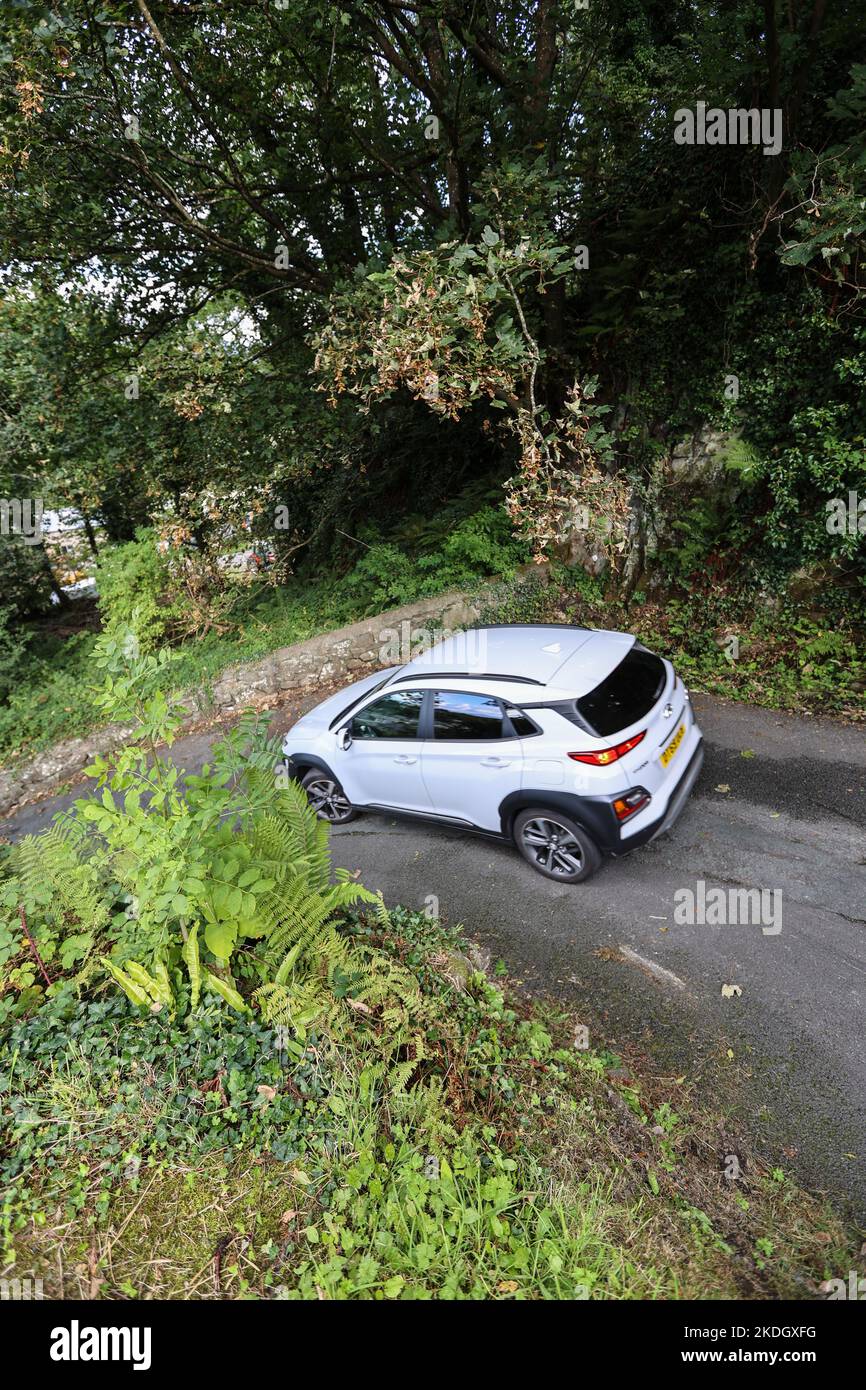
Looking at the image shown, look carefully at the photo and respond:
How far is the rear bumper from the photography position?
438cm

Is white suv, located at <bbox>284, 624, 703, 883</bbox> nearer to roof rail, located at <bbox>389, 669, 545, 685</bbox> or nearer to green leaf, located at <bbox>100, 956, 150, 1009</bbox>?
roof rail, located at <bbox>389, 669, 545, 685</bbox>

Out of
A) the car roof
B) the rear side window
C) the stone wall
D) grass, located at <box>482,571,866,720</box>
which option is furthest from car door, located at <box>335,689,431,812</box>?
grass, located at <box>482,571,866,720</box>

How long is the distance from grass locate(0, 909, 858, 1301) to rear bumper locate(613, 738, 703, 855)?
157cm

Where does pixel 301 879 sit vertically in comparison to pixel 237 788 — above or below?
below

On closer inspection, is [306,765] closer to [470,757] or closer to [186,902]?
[470,757]

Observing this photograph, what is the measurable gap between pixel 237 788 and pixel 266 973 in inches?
43.5

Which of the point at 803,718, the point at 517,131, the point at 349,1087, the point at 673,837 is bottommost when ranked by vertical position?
the point at 349,1087

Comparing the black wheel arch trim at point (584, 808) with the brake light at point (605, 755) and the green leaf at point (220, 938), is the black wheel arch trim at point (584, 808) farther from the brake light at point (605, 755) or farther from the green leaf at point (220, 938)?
the green leaf at point (220, 938)

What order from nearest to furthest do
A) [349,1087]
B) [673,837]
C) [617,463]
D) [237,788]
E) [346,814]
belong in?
1. [349,1087]
2. [237,788]
3. [673,837]
4. [346,814]
5. [617,463]

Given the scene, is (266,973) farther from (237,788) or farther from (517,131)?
(517,131)

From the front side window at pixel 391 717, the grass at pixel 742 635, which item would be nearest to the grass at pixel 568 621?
the grass at pixel 742 635

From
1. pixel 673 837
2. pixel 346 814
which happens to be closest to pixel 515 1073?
pixel 673 837
